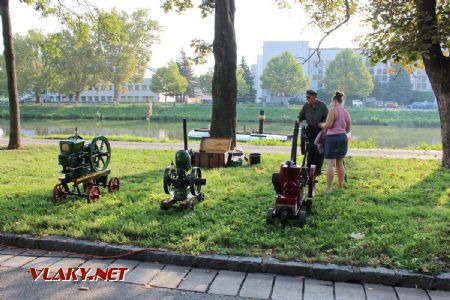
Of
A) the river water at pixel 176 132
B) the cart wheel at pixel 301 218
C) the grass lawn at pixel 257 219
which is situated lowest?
the river water at pixel 176 132

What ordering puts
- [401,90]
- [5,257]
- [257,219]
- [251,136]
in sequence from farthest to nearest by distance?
[401,90] → [251,136] → [257,219] → [5,257]

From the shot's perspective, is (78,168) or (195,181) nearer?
(195,181)

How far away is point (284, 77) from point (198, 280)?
220 feet

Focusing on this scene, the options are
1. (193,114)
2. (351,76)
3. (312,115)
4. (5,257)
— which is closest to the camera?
(5,257)

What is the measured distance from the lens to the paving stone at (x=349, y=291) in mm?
3748

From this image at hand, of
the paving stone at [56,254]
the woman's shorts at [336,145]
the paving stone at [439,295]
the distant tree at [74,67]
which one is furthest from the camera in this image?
the distant tree at [74,67]

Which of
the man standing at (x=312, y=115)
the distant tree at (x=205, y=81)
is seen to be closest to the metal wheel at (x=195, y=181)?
the man standing at (x=312, y=115)

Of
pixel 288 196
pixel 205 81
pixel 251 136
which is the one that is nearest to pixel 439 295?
pixel 288 196

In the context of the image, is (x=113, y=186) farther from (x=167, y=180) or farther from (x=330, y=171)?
(x=330, y=171)

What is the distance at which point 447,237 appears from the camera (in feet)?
15.9

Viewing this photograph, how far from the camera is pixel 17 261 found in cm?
455

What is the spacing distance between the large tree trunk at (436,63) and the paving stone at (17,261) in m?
8.43

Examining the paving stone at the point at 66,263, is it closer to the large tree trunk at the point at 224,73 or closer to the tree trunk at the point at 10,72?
the large tree trunk at the point at 224,73

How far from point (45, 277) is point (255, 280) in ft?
6.73
